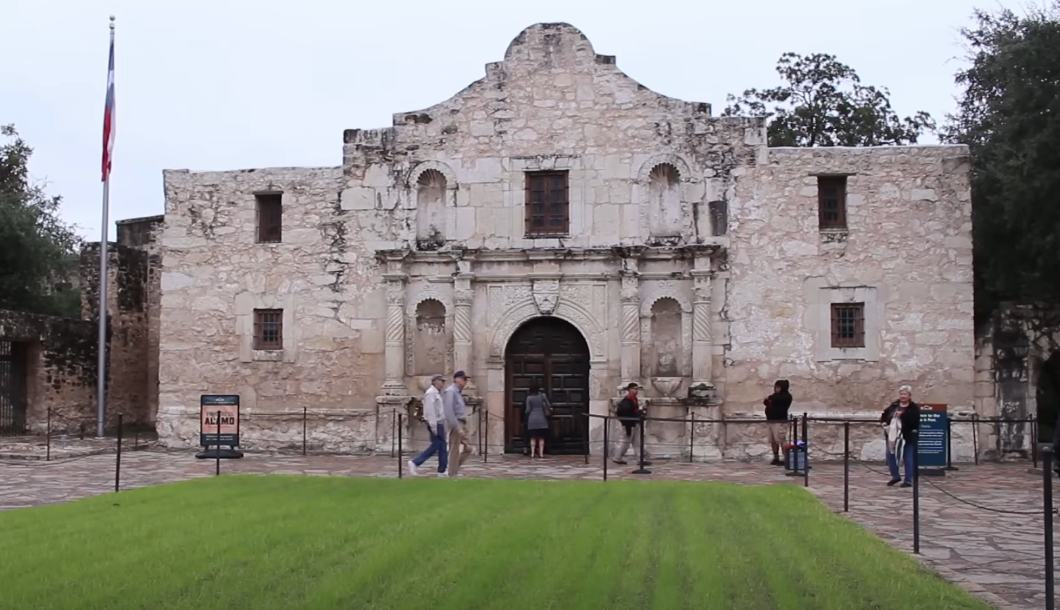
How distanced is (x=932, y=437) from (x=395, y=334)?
363 inches

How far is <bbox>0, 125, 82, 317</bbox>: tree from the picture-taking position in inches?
1063

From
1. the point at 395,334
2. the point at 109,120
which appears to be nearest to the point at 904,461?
the point at 395,334

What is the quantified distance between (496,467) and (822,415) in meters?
5.72

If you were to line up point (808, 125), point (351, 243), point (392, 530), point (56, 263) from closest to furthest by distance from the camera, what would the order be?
point (392, 530) → point (351, 243) → point (56, 263) → point (808, 125)

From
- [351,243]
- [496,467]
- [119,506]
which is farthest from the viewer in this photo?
[351,243]

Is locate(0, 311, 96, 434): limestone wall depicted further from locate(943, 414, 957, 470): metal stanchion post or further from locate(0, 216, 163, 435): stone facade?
locate(943, 414, 957, 470): metal stanchion post

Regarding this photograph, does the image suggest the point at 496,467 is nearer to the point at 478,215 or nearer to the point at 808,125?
the point at 478,215

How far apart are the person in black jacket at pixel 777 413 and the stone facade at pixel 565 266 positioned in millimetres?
826

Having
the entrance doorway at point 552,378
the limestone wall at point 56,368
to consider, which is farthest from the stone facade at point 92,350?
the entrance doorway at point 552,378

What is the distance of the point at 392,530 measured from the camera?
1006 cm

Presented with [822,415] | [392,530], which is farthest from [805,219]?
[392,530]

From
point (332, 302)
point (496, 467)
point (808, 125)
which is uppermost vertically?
point (808, 125)

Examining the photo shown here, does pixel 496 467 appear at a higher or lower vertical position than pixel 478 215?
lower

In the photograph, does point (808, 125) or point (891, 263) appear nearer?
point (891, 263)
